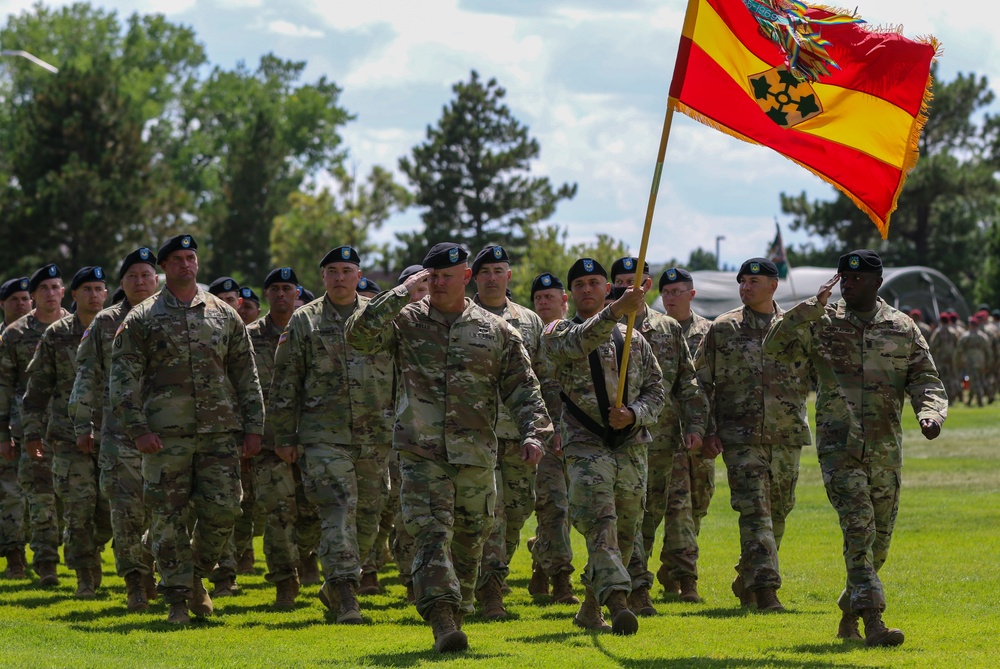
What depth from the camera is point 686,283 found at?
1223 centimetres

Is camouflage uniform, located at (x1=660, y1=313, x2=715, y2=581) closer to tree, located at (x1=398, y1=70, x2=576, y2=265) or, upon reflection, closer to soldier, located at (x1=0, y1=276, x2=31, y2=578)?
soldier, located at (x1=0, y1=276, x2=31, y2=578)

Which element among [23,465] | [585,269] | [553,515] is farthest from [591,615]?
[23,465]

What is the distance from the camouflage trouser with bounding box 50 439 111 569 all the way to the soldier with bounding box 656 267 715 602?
4730 millimetres

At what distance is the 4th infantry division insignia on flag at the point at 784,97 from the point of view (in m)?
9.67

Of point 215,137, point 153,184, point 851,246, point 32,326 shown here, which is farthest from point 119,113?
point 32,326

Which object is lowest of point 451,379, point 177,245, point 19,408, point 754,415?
point 19,408

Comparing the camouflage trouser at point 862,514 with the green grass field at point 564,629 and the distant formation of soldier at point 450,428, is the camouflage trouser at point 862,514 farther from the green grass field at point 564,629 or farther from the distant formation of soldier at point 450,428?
the green grass field at point 564,629

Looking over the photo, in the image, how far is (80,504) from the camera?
11930 mm

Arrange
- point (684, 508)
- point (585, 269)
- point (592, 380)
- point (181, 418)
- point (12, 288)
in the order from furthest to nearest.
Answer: point (12, 288), point (684, 508), point (181, 418), point (585, 269), point (592, 380)

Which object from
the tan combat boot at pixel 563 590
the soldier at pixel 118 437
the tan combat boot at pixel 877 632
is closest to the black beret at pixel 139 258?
the soldier at pixel 118 437

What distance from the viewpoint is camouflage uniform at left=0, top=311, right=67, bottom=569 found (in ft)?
42.4

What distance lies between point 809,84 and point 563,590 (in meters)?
4.46

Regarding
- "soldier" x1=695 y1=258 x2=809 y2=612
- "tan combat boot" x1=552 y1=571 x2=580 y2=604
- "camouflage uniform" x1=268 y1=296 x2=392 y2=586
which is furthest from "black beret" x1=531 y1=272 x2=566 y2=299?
"tan combat boot" x1=552 y1=571 x2=580 y2=604

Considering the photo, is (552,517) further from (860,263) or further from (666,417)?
(860,263)
